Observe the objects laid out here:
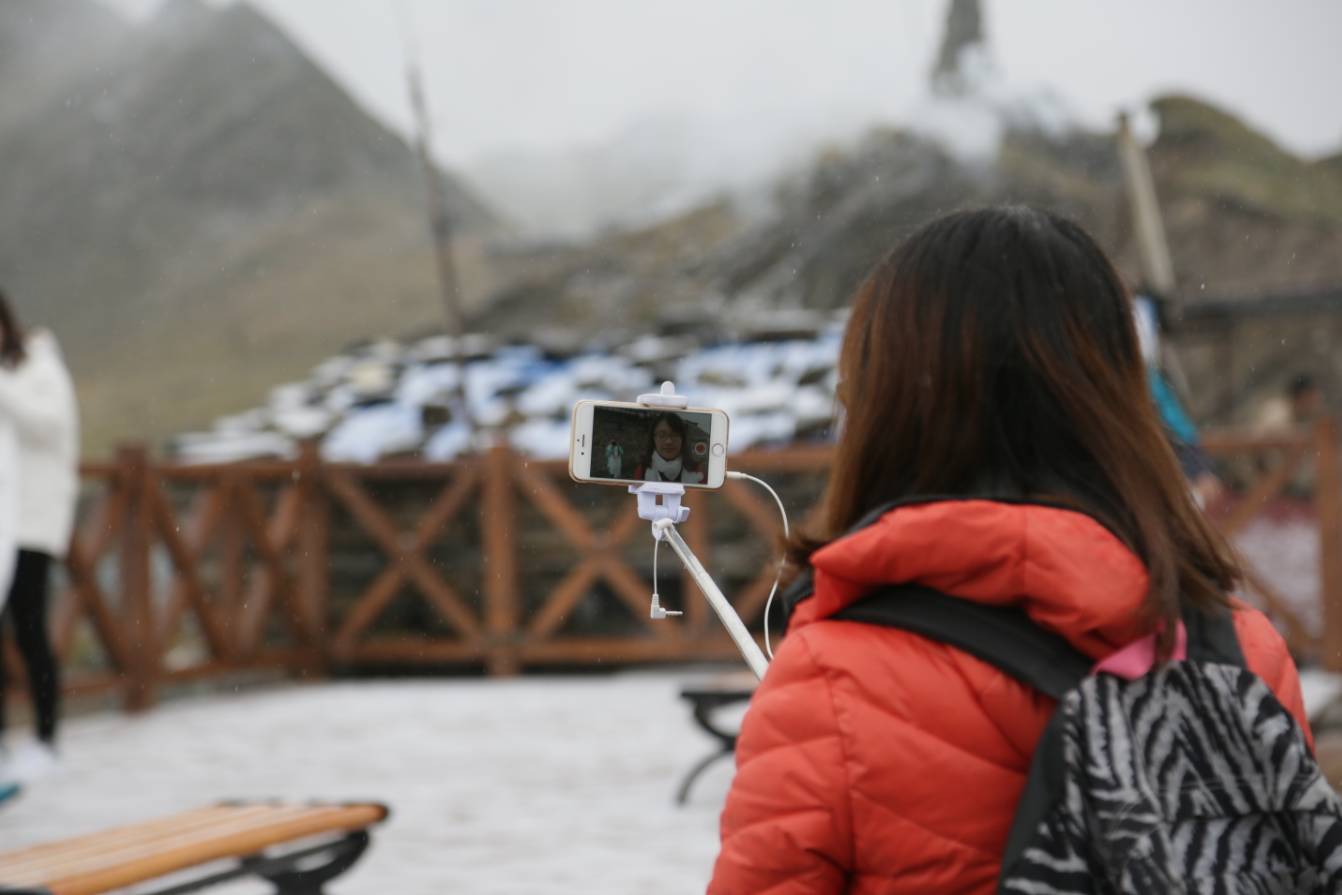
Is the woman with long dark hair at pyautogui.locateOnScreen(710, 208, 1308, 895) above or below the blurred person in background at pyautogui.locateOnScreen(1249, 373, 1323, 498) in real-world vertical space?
above

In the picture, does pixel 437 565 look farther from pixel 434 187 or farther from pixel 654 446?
pixel 654 446

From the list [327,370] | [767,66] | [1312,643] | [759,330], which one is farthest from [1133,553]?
[767,66]

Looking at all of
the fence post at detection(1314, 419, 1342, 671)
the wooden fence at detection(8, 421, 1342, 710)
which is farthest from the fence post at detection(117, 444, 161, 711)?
the fence post at detection(1314, 419, 1342, 671)

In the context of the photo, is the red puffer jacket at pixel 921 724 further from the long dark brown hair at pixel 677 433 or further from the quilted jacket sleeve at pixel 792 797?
the long dark brown hair at pixel 677 433

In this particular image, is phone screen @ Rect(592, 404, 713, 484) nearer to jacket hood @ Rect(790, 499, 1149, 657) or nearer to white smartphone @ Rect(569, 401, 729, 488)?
white smartphone @ Rect(569, 401, 729, 488)

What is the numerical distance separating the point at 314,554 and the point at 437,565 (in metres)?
0.68

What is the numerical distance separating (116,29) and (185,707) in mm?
88728

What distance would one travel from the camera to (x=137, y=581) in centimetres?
727

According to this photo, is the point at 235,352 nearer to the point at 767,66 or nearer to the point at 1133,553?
the point at 767,66

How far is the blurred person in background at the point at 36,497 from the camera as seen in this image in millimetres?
5160

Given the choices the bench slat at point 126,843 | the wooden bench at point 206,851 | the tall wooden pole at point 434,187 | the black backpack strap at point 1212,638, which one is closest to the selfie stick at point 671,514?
the black backpack strap at point 1212,638

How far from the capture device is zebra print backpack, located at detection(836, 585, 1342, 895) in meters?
1.08

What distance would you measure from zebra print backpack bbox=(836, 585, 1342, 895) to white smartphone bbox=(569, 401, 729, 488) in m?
0.32

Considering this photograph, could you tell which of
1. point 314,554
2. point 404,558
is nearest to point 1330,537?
point 404,558
